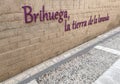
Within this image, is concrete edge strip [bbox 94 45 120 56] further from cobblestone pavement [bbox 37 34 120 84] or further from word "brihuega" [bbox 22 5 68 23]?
word "brihuega" [bbox 22 5 68 23]

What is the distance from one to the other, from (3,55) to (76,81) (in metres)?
1.57

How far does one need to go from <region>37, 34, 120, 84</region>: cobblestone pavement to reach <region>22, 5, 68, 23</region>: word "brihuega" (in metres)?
1.21

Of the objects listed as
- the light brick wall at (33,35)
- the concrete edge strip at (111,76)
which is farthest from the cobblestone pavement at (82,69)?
the light brick wall at (33,35)

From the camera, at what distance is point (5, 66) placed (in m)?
3.06

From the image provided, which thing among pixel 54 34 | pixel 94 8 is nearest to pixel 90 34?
pixel 94 8

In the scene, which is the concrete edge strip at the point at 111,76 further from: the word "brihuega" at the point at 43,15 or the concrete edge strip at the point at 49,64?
the word "brihuega" at the point at 43,15

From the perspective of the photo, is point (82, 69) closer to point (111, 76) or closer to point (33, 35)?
point (111, 76)

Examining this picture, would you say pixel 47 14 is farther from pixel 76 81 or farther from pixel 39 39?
pixel 76 81

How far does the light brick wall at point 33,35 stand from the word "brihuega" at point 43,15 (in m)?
0.09

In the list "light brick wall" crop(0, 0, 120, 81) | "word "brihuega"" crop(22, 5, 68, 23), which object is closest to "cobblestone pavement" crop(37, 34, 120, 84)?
"light brick wall" crop(0, 0, 120, 81)

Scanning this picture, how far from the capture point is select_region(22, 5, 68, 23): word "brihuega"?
126 inches

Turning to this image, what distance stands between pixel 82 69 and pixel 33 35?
4.66 ft

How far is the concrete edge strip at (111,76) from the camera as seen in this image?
123 inches

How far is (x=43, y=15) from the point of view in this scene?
3529 millimetres
